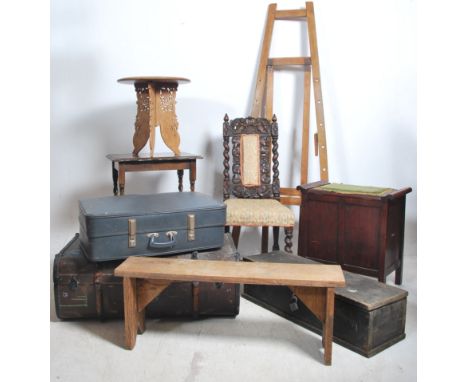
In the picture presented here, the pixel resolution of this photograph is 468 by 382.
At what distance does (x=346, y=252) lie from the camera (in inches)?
117

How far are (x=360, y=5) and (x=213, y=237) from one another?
87.1 inches

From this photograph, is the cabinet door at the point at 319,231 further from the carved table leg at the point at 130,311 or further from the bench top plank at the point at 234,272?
the carved table leg at the point at 130,311

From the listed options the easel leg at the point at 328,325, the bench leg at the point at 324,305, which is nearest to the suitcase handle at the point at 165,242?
the bench leg at the point at 324,305

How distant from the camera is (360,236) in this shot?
2.91 metres

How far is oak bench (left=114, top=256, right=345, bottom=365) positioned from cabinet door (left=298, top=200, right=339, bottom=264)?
2.70ft

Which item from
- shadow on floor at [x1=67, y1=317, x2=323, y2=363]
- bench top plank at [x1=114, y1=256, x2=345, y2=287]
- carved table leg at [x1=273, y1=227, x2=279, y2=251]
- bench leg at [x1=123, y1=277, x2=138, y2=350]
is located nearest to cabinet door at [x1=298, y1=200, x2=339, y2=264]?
carved table leg at [x1=273, y1=227, x2=279, y2=251]

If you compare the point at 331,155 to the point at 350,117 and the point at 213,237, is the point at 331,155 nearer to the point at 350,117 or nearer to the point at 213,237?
the point at 350,117

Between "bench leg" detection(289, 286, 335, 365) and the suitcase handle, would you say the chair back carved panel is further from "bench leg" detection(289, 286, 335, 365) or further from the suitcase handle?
"bench leg" detection(289, 286, 335, 365)

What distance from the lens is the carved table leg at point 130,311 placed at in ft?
6.96

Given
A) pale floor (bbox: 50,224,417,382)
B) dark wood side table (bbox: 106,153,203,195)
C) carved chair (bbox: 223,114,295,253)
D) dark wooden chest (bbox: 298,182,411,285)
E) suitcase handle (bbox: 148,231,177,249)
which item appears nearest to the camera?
pale floor (bbox: 50,224,417,382)

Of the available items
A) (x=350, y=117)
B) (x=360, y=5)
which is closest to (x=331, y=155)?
(x=350, y=117)

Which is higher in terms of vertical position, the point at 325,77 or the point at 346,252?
the point at 325,77

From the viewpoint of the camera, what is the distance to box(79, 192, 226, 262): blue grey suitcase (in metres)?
2.36

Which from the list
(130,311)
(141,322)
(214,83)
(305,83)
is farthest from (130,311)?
(305,83)
